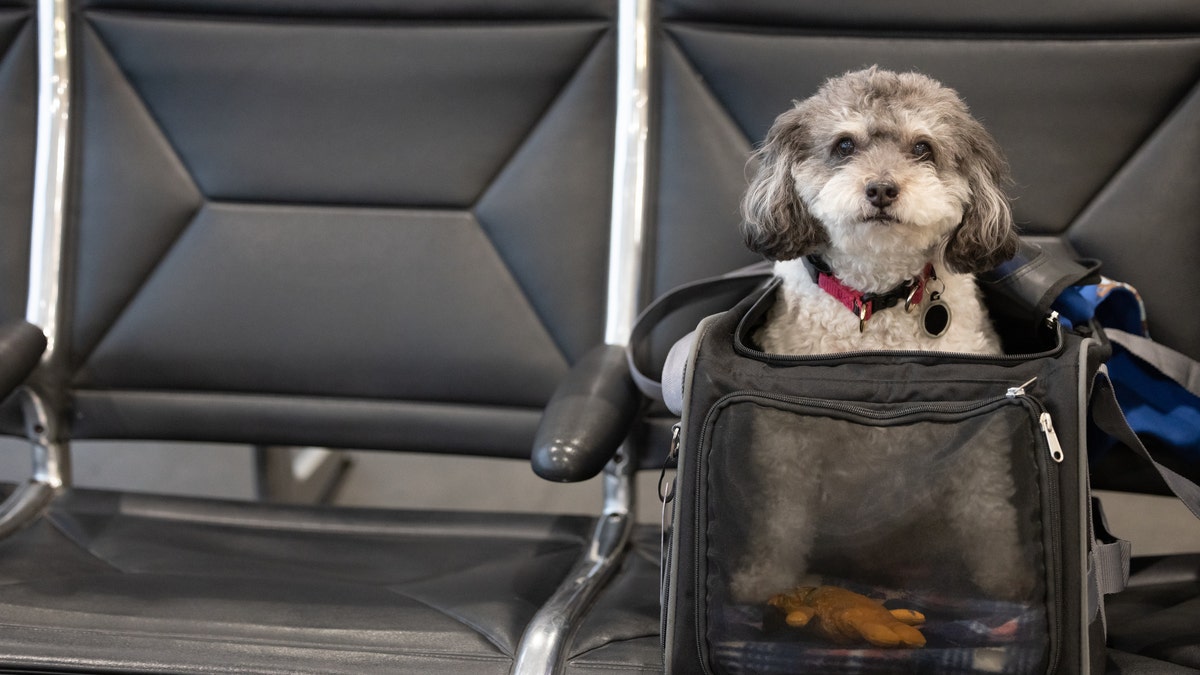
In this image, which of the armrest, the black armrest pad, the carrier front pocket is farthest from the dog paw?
the black armrest pad

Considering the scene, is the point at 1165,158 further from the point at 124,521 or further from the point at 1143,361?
→ the point at 124,521

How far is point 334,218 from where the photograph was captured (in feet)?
5.04

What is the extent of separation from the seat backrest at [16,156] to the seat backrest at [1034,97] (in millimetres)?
923

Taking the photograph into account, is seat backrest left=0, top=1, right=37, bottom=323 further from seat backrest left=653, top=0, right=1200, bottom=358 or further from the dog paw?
the dog paw

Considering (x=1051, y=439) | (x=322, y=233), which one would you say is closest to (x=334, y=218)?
(x=322, y=233)


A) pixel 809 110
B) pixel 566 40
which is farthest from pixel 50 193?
pixel 809 110

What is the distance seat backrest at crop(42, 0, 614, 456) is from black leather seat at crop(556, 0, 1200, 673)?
141 millimetres

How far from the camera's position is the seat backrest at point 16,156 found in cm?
154

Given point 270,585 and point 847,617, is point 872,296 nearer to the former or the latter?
point 847,617

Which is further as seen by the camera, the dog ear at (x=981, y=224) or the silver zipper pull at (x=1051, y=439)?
the dog ear at (x=981, y=224)

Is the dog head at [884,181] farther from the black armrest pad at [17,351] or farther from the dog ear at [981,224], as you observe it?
the black armrest pad at [17,351]

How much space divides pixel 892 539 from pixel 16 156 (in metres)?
1.33

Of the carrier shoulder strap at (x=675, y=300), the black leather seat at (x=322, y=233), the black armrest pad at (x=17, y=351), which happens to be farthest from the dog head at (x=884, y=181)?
the black armrest pad at (x=17, y=351)

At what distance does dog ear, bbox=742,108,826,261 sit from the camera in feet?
3.90
